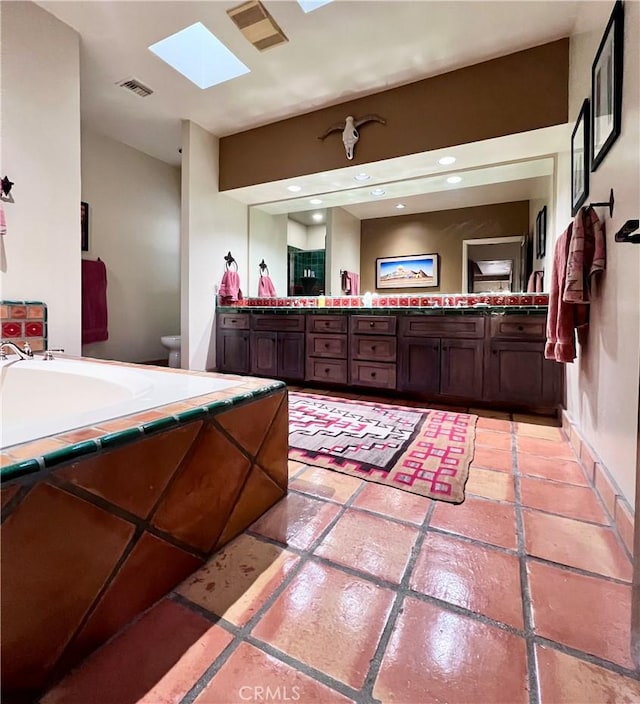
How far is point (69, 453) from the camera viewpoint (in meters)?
0.66

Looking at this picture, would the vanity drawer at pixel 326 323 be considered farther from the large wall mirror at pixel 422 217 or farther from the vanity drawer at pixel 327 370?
the large wall mirror at pixel 422 217

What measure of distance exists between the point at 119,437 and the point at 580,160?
95.1 inches

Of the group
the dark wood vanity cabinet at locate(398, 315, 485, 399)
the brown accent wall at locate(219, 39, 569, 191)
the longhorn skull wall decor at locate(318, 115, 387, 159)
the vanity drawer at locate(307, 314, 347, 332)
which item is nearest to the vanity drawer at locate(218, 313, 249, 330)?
the vanity drawer at locate(307, 314, 347, 332)

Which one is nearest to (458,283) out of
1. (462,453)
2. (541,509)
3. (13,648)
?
(462,453)

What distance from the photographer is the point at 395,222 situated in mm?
3482

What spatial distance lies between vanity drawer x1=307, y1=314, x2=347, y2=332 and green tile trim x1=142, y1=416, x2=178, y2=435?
230 centimetres

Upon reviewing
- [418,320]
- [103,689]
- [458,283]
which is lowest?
[103,689]

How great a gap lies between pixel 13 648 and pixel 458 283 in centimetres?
329

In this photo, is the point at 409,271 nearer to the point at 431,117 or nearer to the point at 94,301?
the point at 431,117

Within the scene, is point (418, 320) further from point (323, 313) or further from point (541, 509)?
point (541, 509)

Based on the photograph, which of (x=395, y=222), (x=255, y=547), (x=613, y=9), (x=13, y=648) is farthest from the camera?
(x=395, y=222)

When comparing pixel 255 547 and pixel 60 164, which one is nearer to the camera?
pixel 255 547

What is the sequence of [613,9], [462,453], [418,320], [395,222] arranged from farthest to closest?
[395,222]
[418,320]
[462,453]
[613,9]

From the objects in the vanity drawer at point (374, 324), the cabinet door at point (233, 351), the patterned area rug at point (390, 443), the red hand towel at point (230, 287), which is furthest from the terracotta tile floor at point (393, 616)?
the red hand towel at point (230, 287)
